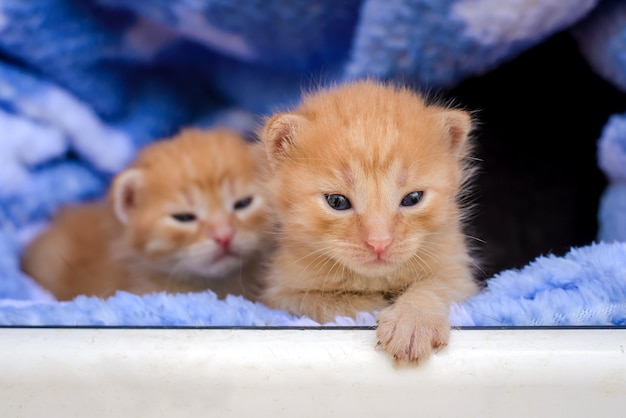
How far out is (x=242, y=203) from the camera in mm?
1650

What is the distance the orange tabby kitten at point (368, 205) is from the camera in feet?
3.78

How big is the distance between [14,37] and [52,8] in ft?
0.48

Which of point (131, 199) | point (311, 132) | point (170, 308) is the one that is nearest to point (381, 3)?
point (311, 132)

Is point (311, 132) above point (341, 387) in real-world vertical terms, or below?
above

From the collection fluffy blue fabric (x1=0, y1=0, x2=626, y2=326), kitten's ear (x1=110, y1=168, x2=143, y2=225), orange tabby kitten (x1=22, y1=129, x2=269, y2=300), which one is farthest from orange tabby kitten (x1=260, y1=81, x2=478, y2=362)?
kitten's ear (x1=110, y1=168, x2=143, y2=225)

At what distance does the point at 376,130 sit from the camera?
3.91ft

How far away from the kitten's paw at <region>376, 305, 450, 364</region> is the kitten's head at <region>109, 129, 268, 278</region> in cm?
61

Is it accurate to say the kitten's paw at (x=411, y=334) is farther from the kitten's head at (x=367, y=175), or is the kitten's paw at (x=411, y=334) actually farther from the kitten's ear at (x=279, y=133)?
the kitten's ear at (x=279, y=133)

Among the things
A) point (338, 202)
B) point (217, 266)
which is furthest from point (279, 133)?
point (217, 266)

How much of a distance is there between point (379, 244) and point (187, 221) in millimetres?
671

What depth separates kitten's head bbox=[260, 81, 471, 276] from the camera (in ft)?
3.78

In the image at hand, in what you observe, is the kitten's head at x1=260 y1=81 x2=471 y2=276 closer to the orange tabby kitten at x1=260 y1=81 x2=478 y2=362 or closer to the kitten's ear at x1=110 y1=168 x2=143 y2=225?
the orange tabby kitten at x1=260 y1=81 x2=478 y2=362

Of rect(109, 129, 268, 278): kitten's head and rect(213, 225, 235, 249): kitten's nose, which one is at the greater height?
rect(109, 129, 268, 278): kitten's head

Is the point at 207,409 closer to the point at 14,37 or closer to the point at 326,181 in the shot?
the point at 326,181
